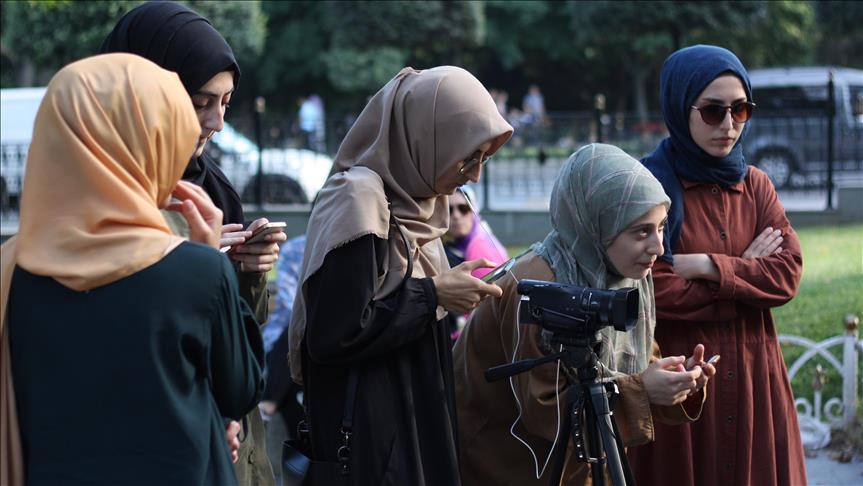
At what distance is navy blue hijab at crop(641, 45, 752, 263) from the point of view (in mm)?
3500

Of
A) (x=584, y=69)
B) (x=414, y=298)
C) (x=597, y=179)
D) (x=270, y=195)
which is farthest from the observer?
(x=584, y=69)

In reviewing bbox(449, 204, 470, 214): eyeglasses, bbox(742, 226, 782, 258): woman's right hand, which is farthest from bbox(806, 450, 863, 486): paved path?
bbox(742, 226, 782, 258): woman's right hand

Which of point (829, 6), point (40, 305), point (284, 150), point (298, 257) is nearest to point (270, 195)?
point (284, 150)

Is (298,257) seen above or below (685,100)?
below

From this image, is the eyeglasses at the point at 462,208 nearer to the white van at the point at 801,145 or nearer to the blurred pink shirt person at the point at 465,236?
the blurred pink shirt person at the point at 465,236

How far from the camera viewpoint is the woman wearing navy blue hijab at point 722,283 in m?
3.41

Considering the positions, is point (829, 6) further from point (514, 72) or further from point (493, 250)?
point (493, 250)

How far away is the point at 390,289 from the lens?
2762 mm

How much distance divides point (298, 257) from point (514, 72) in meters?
30.7

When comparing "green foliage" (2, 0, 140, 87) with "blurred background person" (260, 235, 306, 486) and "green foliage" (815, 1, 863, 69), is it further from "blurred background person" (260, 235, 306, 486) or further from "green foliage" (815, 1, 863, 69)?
"green foliage" (815, 1, 863, 69)

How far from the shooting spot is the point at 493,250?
16.9 ft

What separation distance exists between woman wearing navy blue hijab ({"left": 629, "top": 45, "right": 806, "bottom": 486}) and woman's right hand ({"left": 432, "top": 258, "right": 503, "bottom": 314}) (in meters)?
0.86

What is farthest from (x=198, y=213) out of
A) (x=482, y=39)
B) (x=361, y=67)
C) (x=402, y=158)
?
(x=361, y=67)

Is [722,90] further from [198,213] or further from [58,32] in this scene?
[58,32]
